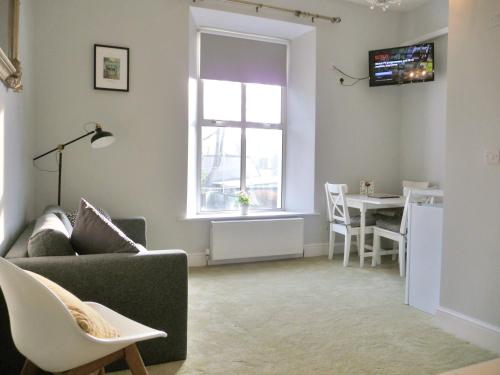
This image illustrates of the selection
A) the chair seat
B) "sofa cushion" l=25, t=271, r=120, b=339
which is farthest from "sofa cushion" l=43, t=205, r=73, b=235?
the chair seat

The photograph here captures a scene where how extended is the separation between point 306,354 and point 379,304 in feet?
3.62

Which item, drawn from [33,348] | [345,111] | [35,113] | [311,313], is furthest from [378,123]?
[33,348]

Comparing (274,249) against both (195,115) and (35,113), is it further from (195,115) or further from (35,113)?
(35,113)

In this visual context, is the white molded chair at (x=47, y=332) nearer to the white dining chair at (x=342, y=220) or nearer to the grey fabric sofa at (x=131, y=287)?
the grey fabric sofa at (x=131, y=287)

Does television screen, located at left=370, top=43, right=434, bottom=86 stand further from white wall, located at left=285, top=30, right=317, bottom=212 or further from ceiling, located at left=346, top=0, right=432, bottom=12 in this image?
white wall, located at left=285, top=30, right=317, bottom=212

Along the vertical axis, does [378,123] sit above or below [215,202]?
above

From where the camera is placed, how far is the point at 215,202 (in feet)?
15.7

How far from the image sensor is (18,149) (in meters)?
2.72

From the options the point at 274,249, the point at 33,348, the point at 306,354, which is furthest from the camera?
the point at 274,249

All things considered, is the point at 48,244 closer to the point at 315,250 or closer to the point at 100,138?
the point at 100,138

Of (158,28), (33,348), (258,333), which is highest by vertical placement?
(158,28)

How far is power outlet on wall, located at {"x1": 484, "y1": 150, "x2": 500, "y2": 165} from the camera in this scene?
2.39 metres

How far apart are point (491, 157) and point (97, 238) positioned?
7.39 feet

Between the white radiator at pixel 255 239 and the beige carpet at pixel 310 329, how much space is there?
1.25 feet
